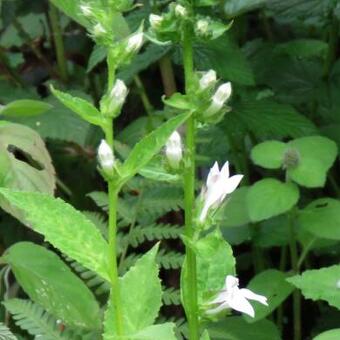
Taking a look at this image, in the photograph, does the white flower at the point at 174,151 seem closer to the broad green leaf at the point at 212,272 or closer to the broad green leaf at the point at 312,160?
the broad green leaf at the point at 212,272

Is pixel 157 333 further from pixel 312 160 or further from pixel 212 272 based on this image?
pixel 312 160

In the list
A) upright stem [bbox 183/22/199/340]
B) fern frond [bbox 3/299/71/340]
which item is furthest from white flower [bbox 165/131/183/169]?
fern frond [bbox 3/299/71/340]

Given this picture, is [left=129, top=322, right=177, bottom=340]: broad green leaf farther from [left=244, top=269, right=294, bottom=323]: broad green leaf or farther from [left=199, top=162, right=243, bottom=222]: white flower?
[left=244, top=269, right=294, bottom=323]: broad green leaf

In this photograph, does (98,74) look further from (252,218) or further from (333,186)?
(252,218)

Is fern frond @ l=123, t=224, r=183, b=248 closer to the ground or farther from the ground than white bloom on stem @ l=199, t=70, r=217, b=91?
closer to the ground

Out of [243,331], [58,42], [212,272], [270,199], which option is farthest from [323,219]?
[58,42]

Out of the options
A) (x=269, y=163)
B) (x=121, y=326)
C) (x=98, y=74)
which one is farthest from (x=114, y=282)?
(x=98, y=74)
